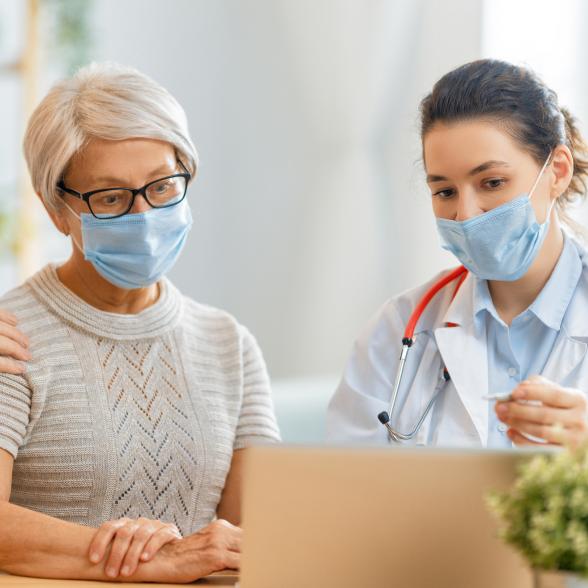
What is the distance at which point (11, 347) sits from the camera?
5.58 ft

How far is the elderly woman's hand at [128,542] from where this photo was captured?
1403 mm

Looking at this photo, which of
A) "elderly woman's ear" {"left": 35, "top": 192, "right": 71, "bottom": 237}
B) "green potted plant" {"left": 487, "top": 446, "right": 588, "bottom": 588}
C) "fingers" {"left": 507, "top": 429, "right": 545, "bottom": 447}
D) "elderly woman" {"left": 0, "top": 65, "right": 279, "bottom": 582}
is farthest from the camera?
"elderly woman's ear" {"left": 35, "top": 192, "right": 71, "bottom": 237}

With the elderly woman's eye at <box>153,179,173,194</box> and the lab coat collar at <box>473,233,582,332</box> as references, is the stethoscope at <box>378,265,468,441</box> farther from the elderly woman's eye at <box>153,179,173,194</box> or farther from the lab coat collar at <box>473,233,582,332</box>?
the elderly woman's eye at <box>153,179,173,194</box>

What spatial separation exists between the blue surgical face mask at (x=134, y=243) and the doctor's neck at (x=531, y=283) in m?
0.64

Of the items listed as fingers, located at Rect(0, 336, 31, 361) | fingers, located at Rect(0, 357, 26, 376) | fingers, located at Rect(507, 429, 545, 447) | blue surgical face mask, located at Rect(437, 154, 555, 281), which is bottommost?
fingers, located at Rect(507, 429, 545, 447)

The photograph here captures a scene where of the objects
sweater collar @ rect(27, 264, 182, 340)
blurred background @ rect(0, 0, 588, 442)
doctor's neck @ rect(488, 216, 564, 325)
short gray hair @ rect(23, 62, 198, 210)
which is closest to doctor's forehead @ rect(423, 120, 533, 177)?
doctor's neck @ rect(488, 216, 564, 325)

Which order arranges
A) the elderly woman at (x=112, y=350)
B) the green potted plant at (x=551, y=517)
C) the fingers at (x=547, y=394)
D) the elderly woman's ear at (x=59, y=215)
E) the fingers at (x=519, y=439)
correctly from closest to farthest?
the green potted plant at (x=551, y=517) → the fingers at (x=547, y=394) → the fingers at (x=519, y=439) → the elderly woman at (x=112, y=350) → the elderly woman's ear at (x=59, y=215)

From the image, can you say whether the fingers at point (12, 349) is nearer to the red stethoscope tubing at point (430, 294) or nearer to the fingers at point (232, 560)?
the fingers at point (232, 560)

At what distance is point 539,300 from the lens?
1.78m

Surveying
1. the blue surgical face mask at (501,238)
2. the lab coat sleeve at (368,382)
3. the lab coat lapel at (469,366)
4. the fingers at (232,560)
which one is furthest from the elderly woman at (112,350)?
the blue surgical face mask at (501,238)

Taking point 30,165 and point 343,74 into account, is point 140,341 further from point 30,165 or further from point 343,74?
point 343,74

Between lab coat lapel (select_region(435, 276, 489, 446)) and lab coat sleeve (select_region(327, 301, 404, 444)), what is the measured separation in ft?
0.39

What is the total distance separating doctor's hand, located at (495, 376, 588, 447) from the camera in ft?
4.16

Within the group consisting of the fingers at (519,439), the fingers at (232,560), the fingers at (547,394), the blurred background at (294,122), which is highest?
the blurred background at (294,122)
